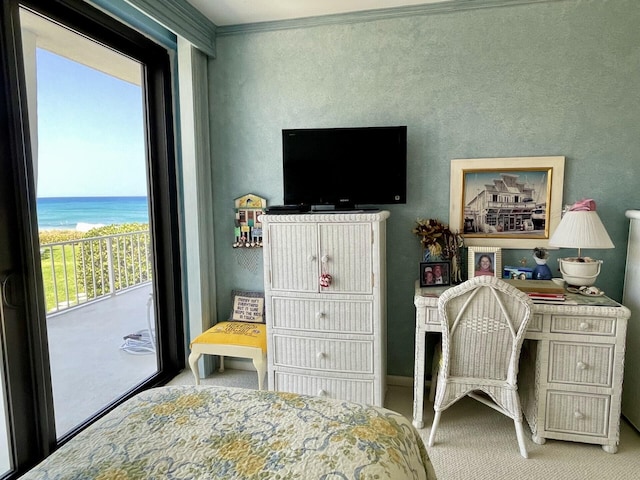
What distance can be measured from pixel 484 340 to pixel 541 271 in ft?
2.48

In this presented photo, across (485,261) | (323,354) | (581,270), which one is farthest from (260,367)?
(581,270)

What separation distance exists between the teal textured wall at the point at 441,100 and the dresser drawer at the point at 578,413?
787 mm

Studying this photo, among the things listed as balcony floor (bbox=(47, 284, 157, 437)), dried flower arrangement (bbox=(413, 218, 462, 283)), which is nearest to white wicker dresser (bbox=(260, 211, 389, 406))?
dried flower arrangement (bbox=(413, 218, 462, 283))

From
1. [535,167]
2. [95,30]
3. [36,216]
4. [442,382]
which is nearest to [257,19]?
[95,30]

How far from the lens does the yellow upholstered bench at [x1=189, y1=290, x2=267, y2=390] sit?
255 centimetres

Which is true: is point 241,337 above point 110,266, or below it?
below

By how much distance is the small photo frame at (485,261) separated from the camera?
247cm

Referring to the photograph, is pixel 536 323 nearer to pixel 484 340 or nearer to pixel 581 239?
pixel 484 340

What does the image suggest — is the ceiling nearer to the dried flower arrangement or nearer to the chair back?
the dried flower arrangement

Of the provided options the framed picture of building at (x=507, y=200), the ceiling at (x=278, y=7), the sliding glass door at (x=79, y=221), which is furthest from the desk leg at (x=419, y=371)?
the ceiling at (x=278, y=7)

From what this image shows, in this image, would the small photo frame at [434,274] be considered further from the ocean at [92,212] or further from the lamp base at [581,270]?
the ocean at [92,212]

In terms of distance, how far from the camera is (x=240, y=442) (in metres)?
1.10

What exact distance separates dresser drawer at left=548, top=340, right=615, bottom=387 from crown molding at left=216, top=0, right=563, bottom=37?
210cm

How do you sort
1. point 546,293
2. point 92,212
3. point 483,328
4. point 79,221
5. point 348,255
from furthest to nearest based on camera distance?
1. point 92,212
2. point 79,221
3. point 348,255
4. point 546,293
5. point 483,328
